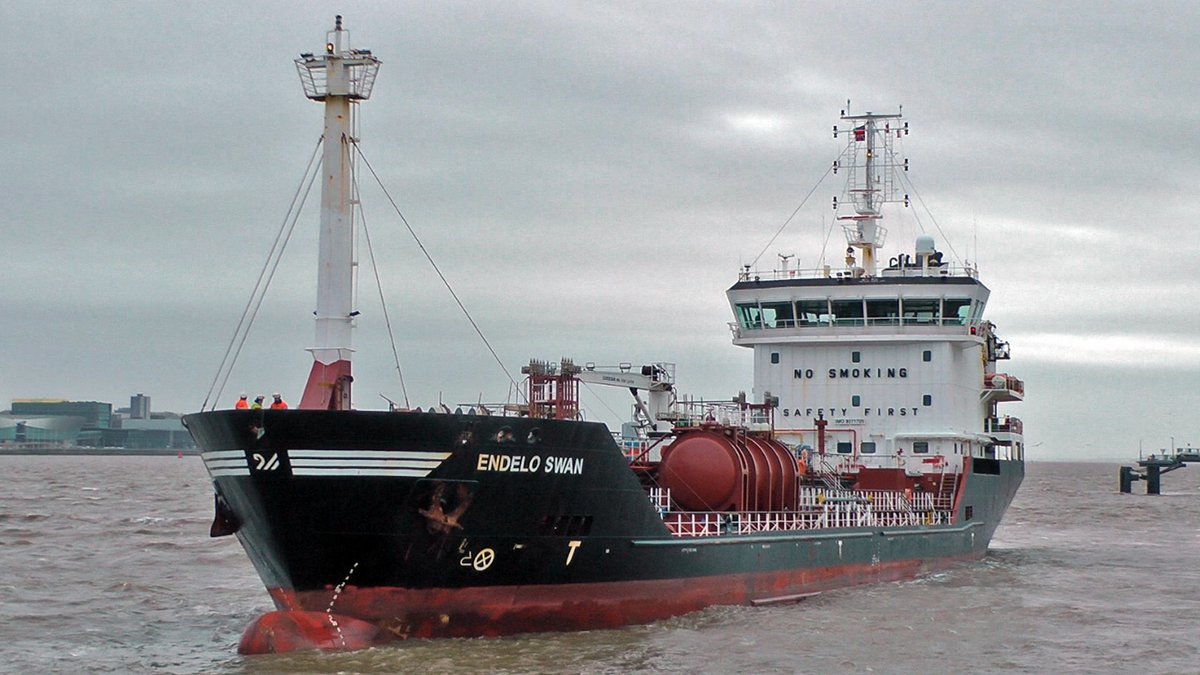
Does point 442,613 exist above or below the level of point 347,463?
below

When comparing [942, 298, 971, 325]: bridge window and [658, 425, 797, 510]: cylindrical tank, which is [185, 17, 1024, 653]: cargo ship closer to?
[658, 425, 797, 510]: cylindrical tank

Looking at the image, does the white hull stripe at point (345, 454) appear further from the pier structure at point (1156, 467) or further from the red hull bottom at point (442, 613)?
the pier structure at point (1156, 467)

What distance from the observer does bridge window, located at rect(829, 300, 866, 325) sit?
1404 inches

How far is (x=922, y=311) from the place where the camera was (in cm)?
3612

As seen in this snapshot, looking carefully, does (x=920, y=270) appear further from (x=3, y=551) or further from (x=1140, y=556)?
(x=3, y=551)

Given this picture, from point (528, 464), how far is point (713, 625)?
5.17m

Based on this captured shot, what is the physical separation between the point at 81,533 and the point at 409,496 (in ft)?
96.8

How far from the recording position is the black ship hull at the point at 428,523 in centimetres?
1919

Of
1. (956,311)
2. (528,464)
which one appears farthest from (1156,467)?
(528,464)

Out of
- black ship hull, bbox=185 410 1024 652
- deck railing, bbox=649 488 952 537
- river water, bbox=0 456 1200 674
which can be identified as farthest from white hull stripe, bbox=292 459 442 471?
deck railing, bbox=649 488 952 537

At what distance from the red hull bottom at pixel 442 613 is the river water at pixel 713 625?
0.23 m

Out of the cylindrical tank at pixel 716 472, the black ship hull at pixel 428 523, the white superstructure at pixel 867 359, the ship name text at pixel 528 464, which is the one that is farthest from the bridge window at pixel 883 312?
the ship name text at pixel 528 464

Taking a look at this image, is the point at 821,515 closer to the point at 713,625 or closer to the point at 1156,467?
the point at 713,625

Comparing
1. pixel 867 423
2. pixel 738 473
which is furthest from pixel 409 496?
pixel 867 423
